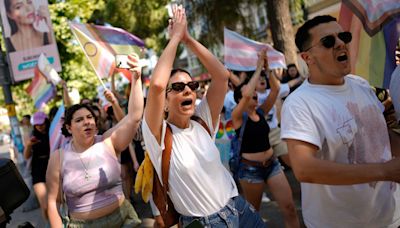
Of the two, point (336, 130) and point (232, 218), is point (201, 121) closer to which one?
point (232, 218)

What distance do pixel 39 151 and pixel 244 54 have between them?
2.99 m

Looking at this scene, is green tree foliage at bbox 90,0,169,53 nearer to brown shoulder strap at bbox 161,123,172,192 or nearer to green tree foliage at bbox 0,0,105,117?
green tree foliage at bbox 0,0,105,117

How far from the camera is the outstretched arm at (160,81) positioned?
2.34 metres

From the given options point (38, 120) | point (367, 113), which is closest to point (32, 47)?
point (38, 120)

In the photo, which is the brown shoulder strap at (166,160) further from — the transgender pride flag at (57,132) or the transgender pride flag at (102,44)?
the transgender pride flag at (102,44)

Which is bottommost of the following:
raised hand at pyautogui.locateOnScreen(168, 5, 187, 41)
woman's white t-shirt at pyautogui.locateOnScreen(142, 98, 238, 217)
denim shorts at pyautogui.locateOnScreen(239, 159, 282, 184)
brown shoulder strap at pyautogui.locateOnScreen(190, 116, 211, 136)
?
denim shorts at pyautogui.locateOnScreen(239, 159, 282, 184)

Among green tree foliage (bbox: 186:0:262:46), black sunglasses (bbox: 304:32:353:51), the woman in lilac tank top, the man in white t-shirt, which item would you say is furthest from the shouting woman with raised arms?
green tree foliage (bbox: 186:0:262:46)

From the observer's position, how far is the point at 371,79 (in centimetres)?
292

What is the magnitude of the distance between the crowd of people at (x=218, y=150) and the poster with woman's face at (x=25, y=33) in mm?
5879

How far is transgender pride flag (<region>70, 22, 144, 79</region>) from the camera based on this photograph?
5.49 m

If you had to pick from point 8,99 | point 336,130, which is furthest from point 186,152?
point 8,99

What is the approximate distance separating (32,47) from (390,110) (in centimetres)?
784

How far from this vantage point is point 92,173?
10.6 feet

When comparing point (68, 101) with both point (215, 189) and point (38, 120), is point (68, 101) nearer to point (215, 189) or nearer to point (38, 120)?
point (38, 120)
